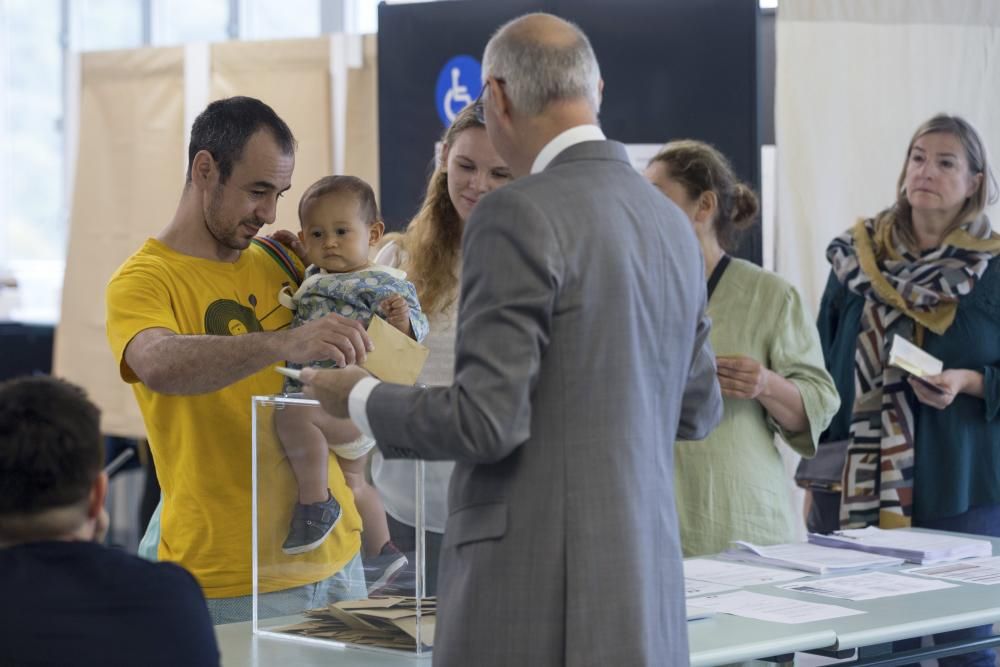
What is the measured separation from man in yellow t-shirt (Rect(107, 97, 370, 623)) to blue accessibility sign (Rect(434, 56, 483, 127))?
2.06 m

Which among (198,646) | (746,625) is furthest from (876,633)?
(198,646)

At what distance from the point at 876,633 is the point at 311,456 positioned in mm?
1022

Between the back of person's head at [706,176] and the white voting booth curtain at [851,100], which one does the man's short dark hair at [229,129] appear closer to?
the back of person's head at [706,176]

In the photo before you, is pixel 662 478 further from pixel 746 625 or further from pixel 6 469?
pixel 6 469

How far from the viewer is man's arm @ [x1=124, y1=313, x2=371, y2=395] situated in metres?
2.18

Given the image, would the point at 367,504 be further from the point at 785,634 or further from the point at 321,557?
the point at 785,634

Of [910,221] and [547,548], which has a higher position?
[910,221]

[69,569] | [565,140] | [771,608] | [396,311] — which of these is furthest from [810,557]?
[69,569]

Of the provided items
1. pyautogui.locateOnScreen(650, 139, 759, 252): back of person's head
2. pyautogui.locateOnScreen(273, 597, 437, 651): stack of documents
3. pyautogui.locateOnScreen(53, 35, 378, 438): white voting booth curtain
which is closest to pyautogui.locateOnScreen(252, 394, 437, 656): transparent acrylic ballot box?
pyautogui.locateOnScreen(273, 597, 437, 651): stack of documents

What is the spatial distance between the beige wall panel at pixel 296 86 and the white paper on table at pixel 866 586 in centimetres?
354

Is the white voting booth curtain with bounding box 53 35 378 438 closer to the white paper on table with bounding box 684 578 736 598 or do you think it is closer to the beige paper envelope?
the white paper on table with bounding box 684 578 736 598

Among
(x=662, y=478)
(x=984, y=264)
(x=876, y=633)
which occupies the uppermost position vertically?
(x=984, y=264)

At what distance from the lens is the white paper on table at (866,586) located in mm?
2594

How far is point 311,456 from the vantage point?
2.19m
